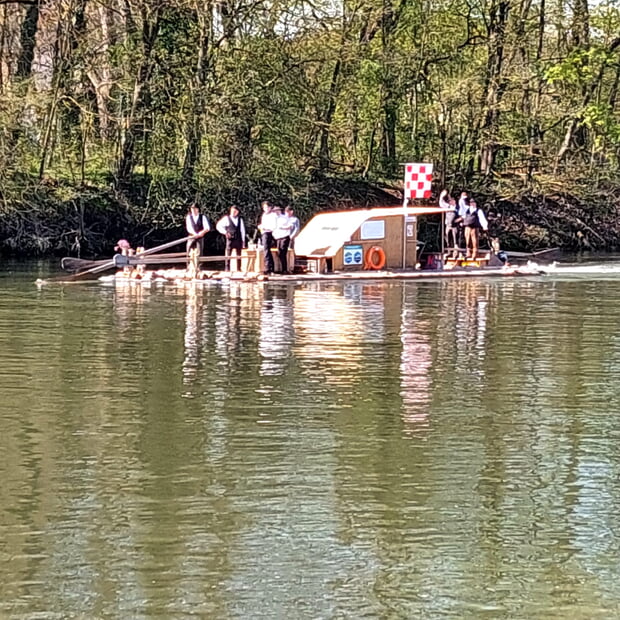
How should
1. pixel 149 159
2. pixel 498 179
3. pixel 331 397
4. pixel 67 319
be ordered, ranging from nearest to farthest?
pixel 331 397 < pixel 67 319 < pixel 149 159 < pixel 498 179

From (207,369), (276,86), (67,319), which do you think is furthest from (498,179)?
(207,369)

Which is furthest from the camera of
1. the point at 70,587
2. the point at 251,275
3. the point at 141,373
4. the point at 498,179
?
the point at 498,179

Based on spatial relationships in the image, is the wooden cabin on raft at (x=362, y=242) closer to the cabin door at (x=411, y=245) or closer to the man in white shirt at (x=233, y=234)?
the cabin door at (x=411, y=245)

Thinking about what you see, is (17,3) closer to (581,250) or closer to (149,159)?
(149,159)

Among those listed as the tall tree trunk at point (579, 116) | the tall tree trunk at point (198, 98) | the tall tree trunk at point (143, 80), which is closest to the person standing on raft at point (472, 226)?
the tall tree trunk at point (198, 98)

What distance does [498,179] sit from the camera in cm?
4409

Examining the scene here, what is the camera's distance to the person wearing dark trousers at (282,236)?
28.7 meters

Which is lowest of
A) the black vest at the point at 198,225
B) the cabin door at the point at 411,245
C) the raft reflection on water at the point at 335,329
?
the raft reflection on water at the point at 335,329

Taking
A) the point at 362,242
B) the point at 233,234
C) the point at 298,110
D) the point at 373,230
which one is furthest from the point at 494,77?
the point at 233,234

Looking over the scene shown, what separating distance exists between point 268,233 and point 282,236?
1.35ft

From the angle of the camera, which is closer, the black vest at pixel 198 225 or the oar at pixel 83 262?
the oar at pixel 83 262

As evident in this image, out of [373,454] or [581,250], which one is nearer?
[373,454]

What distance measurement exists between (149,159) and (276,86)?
4533 mm

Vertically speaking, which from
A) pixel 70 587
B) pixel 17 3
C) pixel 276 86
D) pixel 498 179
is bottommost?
pixel 70 587
